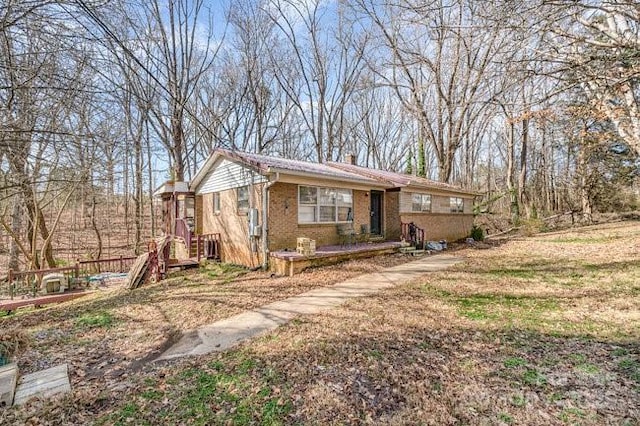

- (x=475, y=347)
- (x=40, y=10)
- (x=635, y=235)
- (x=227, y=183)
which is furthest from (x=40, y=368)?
(x=635, y=235)

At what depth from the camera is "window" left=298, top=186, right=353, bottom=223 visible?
10.5 m

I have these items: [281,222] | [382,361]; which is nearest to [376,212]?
[281,222]

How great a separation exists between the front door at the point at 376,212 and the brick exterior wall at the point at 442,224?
96cm

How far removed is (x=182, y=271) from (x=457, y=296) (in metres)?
8.93

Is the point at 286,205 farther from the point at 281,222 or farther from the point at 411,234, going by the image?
the point at 411,234

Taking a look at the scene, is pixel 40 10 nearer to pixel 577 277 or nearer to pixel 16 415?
pixel 16 415

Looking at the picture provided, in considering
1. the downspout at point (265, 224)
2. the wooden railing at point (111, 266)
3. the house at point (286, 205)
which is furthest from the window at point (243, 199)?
the wooden railing at point (111, 266)

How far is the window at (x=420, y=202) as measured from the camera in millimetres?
14039

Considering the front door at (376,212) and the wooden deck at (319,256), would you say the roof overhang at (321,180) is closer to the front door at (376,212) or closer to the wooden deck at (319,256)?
the front door at (376,212)

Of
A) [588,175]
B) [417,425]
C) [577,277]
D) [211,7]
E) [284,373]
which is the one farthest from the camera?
[588,175]

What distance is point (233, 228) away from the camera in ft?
36.9

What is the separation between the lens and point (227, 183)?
1158 centimetres

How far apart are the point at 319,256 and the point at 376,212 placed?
16.3 feet

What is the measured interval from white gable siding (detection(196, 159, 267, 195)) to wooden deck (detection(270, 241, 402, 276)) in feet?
8.04
